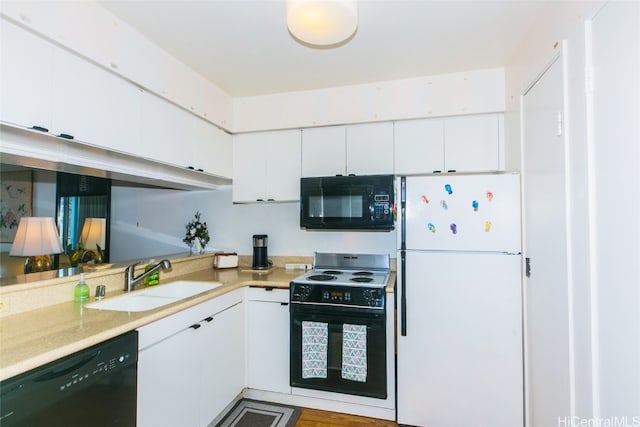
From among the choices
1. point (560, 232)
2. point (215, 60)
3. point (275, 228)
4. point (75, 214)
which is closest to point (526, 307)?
point (560, 232)

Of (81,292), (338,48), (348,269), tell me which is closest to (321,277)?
(348,269)

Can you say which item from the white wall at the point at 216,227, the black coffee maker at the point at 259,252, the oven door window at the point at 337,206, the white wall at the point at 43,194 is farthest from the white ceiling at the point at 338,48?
the white wall at the point at 43,194

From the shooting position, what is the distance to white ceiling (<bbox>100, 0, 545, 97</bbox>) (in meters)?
1.66

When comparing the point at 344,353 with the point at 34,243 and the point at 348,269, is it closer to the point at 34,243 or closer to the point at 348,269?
the point at 348,269

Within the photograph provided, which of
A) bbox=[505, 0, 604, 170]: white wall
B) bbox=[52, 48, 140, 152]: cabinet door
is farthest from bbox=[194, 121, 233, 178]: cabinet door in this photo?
bbox=[505, 0, 604, 170]: white wall

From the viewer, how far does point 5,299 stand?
1425mm

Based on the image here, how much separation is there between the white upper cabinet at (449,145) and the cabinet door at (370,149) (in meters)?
0.07

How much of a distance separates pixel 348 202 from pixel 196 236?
1.59m

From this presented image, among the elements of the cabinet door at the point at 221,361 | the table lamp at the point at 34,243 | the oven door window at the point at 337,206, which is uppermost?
the oven door window at the point at 337,206

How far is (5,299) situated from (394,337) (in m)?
2.10

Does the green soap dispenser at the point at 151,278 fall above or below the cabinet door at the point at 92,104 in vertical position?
below

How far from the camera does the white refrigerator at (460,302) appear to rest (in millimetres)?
1915

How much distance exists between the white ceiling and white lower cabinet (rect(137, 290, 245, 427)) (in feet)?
5.33

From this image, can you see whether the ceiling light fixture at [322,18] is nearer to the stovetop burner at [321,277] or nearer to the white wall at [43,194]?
the stovetop burner at [321,277]
